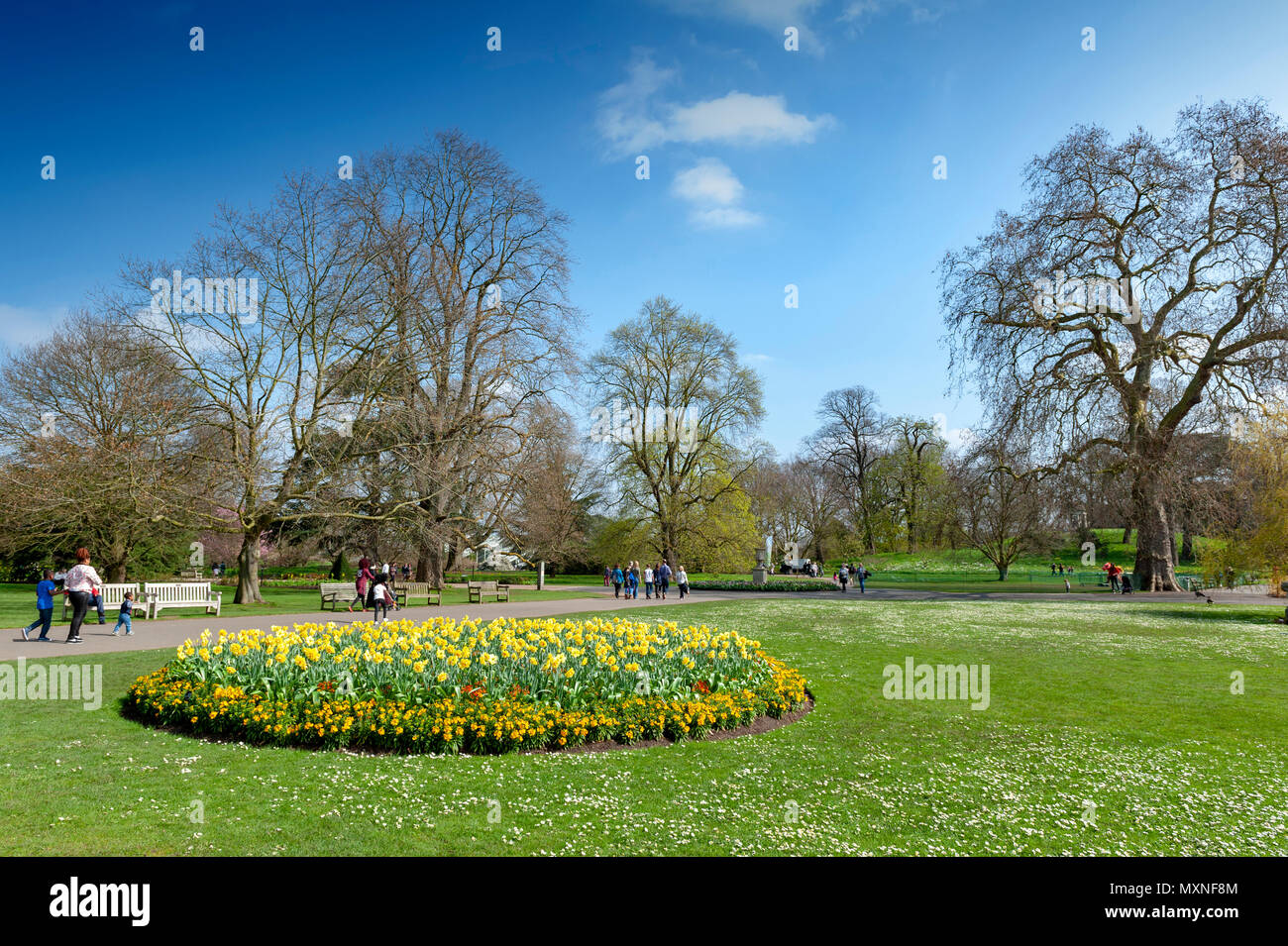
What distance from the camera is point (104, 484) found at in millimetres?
18922

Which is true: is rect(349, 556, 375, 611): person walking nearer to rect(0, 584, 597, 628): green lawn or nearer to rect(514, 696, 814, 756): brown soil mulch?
rect(0, 584, 597, 628): green lawn

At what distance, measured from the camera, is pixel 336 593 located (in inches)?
872

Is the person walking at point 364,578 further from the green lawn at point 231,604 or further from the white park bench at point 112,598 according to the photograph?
the white park bench at point 112,598

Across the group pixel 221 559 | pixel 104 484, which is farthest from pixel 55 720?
pixel 221 559

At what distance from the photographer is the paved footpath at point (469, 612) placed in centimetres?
1374

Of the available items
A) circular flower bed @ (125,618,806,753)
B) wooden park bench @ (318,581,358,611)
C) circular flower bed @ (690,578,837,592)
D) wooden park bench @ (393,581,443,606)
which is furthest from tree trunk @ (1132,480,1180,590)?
wooden park bench @ (318,581,358,611)

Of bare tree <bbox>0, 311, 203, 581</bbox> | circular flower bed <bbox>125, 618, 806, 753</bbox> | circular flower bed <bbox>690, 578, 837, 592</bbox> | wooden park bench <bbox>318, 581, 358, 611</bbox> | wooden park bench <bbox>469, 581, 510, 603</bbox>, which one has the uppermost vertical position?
bare tree <bbox>0, 311, 203, 581</bbox>

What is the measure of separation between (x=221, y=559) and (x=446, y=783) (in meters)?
60.1

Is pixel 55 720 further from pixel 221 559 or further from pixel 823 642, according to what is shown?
pixel 221 559

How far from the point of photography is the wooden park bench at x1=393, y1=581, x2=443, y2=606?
24.4m

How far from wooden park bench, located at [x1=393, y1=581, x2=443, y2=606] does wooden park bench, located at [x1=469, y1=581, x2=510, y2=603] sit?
43.6 inches

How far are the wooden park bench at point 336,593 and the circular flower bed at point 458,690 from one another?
12.5 metres

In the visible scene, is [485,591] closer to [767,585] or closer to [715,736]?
[767,585]

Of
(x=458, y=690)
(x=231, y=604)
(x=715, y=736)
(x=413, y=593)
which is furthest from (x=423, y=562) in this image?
(x=715, y=736)
